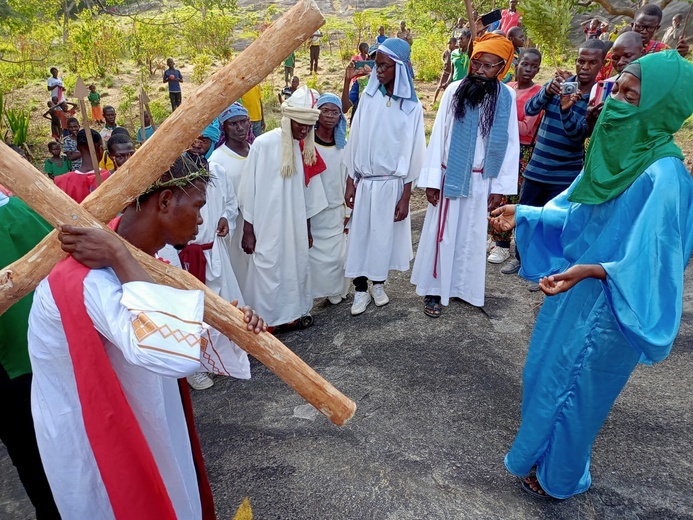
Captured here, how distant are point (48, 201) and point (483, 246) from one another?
3.49 metres

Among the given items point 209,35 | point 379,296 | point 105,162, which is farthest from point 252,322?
point 209,35

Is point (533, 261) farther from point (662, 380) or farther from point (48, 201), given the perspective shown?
point (48, 201)

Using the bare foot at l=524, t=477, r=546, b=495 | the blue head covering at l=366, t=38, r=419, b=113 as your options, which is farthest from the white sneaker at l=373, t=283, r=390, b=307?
the bare foot at l=524, t=477, r=546, b=495

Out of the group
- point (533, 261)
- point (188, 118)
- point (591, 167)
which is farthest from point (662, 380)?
point (188, 118)

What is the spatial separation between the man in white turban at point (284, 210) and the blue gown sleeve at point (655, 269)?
8.22 feet

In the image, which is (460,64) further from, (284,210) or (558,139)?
(284,210)

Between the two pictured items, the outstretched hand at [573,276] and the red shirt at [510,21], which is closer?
the outstretched hand at [573,276]

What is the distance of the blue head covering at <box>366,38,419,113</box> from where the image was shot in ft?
13.5

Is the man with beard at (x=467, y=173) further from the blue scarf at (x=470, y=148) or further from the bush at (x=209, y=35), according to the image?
the bush at (x=209, y=35)

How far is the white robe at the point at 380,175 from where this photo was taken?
4.35 metres

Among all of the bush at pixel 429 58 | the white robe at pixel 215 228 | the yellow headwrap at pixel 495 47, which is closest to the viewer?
the white robe at pixel 215 228

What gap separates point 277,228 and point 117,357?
261 cm

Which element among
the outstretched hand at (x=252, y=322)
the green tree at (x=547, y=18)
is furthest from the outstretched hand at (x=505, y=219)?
the green tree at (x=547, y=18)

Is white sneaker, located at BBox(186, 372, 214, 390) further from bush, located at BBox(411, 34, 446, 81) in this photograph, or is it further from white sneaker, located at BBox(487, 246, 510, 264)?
bush, located at BBox(411, 34, 446, 81)
